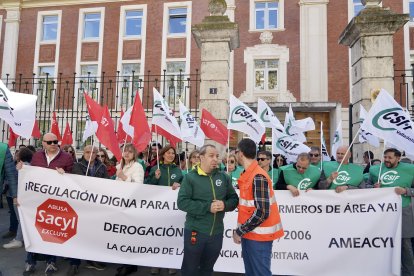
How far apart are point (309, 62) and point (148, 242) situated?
58.6 feet

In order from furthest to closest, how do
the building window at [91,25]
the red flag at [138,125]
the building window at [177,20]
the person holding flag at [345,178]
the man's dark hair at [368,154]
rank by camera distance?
1. the building window at [91,25]
2. the building window at [177,20]
3. the man's dark hair at [368,154]
4. the red flag at [138,125]
5. the person holding flag at [345,178]

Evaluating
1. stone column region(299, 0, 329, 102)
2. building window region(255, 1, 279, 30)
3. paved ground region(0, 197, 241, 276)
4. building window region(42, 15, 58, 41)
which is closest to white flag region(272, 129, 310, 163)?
paved ground region(0, 197, 241, 276)

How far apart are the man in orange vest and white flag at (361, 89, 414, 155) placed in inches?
99.4

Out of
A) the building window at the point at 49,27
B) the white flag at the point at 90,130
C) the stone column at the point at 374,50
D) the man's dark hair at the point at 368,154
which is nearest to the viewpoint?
the white flag at the point at 90,130

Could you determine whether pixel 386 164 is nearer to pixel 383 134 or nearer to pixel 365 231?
pixel 383 134

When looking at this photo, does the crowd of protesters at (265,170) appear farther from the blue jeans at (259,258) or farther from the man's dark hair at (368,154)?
the man's dark hair at (368,154)

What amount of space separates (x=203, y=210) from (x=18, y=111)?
3.53 meters

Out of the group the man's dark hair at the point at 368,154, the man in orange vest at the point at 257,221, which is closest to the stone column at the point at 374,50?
the man's dark hair at the point at 368,154

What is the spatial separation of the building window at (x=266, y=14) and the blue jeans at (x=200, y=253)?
19.8m

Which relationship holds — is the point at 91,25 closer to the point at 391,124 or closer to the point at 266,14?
the point at 266,14

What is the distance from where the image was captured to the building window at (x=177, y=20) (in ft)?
75.3

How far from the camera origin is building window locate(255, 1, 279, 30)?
2180 cm

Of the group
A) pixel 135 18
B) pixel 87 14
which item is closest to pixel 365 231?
pixel 135 18

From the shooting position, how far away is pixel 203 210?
3.63 m
